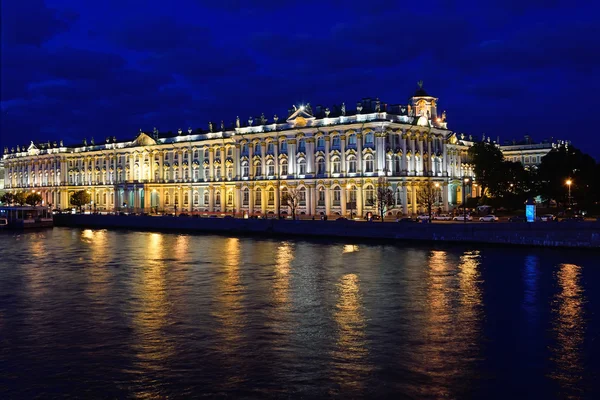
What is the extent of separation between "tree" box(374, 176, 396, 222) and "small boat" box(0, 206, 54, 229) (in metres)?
43.3

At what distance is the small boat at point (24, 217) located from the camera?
86.2m

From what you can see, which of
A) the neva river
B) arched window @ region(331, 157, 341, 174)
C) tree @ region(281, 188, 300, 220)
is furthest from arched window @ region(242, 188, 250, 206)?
the neva river

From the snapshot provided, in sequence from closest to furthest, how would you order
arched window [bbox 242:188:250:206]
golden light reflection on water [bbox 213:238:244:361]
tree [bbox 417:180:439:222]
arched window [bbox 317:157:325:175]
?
golden light reflection on water [bbox 213:238:244:361], tree [bbox 417:180:439:222], arched window [bbox 317:157:325:175], arched window [bbox 242:188:250:206]

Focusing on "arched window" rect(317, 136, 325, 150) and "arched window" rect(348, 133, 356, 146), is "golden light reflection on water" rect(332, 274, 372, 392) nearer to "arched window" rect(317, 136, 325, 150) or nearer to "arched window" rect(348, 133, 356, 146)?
"arched window" rect(348, 133, 356, 146)

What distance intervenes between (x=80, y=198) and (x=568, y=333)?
333ft

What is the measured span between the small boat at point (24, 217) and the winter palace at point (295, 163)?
1874 cm

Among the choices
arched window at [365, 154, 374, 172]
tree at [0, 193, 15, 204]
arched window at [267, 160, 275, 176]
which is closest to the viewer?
arched window at [365, 154, 374, 172]

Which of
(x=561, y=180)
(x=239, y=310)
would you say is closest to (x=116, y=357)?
(x=239, y=310)

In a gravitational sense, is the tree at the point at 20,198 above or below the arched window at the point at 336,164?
below

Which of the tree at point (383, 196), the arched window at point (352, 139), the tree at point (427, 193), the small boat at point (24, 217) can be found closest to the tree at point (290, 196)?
the arched window at point (352, 139)

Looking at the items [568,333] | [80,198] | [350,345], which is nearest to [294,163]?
[80,198]

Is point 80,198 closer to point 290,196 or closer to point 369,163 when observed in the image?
point 290,196

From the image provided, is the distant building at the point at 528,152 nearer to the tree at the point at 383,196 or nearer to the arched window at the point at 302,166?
the arched window at the point at 302,166

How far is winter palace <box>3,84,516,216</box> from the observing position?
80562 millimetres
